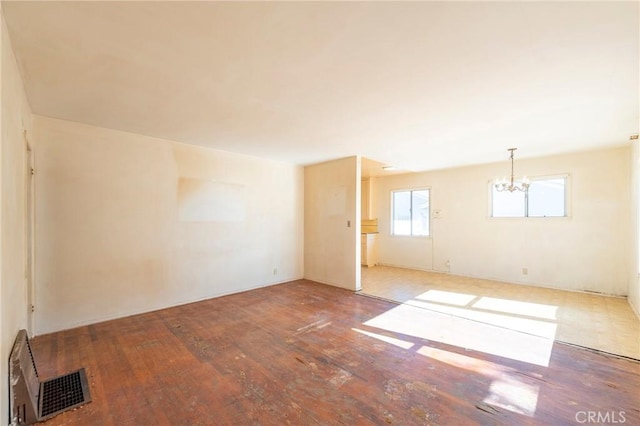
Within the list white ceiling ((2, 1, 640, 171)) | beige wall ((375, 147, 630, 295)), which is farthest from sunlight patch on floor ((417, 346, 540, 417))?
beige wall ((375, 147, 630, 295))

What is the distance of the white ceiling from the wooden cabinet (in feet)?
13.6

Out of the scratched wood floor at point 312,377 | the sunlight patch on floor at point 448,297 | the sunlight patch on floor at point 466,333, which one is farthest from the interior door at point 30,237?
the sunlight patch on floor at point 448,297

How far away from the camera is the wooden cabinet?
7.47 metres

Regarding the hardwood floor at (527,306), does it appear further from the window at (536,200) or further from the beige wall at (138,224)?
the beige wall at (138,224)

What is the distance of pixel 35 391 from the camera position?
6.59ft

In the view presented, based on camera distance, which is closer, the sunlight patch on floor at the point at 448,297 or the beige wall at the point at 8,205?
the beige wall at the point at 8,205

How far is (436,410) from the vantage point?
1.90m

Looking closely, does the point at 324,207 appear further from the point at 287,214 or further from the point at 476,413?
the point at 476,413

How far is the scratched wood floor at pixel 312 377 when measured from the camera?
1862 mm

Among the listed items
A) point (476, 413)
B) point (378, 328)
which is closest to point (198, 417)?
point (476, 413)

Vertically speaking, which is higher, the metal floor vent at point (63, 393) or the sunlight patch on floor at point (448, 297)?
the metal floor vent at point (63, 393)

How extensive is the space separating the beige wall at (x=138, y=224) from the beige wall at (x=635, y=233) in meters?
5.70

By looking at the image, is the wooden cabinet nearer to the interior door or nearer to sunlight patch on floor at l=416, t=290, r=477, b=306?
sunlight patch on floor at l=416, t=290, r=477, b=306

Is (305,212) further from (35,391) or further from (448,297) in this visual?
(35,391)
